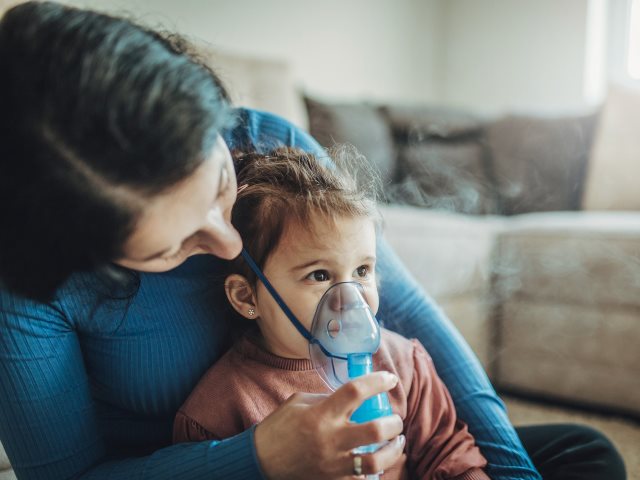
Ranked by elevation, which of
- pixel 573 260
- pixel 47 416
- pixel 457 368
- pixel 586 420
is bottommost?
pixel 586 420

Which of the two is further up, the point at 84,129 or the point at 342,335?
the point at 84,129

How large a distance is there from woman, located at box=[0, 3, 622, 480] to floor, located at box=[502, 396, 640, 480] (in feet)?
2.32

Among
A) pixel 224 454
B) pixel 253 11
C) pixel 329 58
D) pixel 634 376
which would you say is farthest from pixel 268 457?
pixel 329 58

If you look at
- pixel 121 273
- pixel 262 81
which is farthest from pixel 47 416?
pixel 262 81

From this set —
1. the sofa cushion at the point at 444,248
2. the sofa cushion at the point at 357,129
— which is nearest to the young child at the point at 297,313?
the sofa cushion at the point at 444,248

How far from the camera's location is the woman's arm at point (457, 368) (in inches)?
36.7

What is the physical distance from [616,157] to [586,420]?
1.23m

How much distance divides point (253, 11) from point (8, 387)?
277 cm

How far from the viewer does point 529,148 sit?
2.83m

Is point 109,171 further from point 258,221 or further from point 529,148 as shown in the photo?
point 529,148

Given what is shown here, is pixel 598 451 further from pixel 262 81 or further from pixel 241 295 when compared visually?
pixel 262 81

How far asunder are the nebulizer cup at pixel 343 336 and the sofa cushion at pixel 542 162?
2.14 m

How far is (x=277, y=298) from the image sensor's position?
0.90 metres

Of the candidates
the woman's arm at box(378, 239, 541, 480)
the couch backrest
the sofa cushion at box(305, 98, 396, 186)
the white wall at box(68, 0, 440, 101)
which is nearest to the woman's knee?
the woman's arm at box(378, 239, 541, 480)
